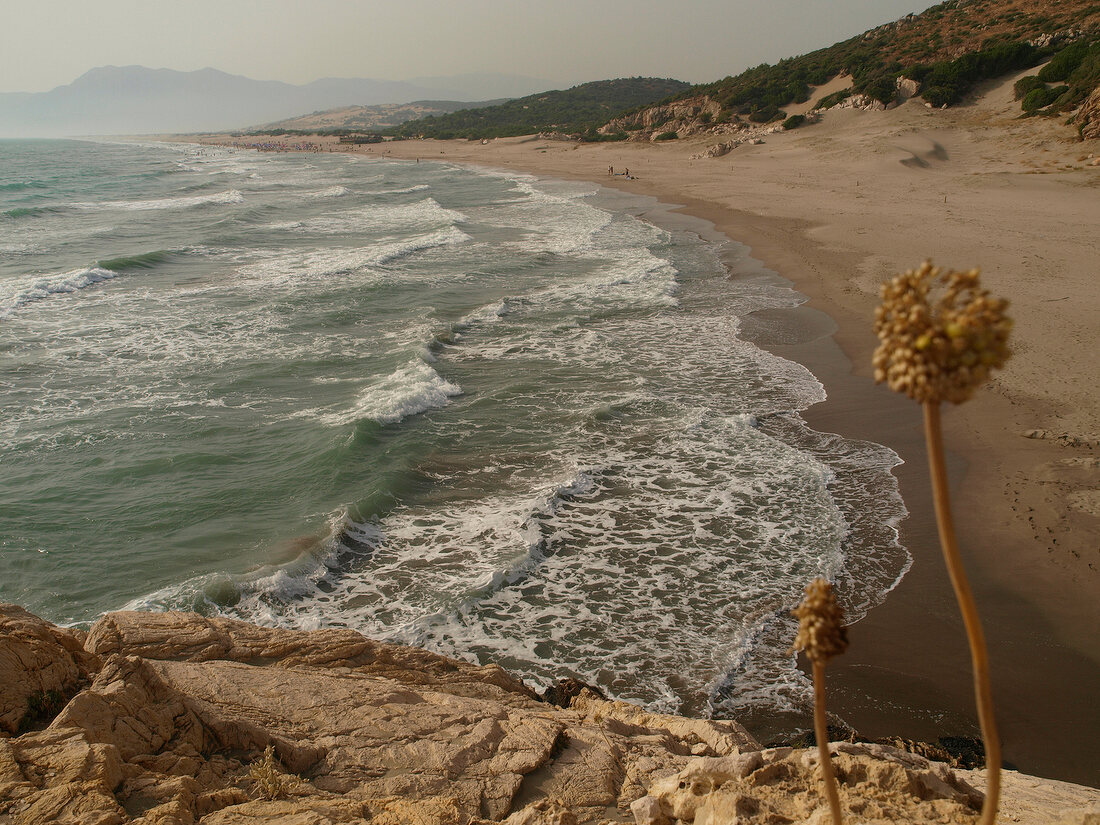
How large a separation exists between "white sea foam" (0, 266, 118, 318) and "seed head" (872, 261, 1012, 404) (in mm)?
23506

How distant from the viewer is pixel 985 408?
11.8m

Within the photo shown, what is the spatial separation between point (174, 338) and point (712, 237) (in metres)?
21.1

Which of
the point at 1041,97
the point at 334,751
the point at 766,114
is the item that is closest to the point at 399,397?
the point at 334,751

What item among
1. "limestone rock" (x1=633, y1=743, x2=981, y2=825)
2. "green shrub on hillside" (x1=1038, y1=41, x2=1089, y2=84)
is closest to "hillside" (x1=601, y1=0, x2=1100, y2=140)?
"green shrub on hillside" (x1=1038, y1=41, x2=1089, y2=84)

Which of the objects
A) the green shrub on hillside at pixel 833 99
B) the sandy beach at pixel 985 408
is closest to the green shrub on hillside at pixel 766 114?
the green shrub on hillside at pixel 833 99

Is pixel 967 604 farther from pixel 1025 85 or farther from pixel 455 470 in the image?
pixel 1025 85

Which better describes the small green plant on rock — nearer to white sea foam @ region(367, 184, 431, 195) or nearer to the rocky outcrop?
the rocky outcrop

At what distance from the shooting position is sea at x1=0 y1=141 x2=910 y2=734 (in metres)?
7.61

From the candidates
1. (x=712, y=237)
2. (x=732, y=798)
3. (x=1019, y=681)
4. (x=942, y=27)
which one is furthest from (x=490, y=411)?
(x=942, y=27)

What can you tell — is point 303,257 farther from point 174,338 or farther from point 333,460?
point 333,460

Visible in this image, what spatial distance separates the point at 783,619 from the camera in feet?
24.6

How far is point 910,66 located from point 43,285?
55.4m

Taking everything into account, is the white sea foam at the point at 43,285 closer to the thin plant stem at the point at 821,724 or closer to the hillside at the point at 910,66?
the thin plant stem at the point at 821,724

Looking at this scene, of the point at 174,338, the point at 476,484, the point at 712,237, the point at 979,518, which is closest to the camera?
the point at 979,518
